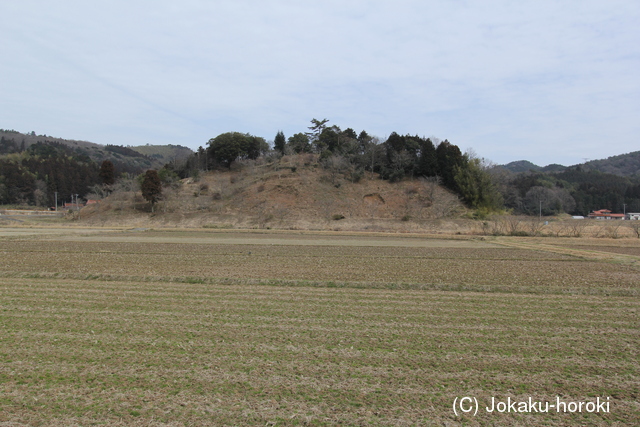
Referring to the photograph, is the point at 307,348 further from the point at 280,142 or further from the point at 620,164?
the point at 620,164

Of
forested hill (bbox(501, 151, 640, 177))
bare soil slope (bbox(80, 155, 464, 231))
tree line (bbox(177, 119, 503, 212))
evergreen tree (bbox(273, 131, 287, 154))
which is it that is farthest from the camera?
forested hill (bbox(501, 151, 640, 177))

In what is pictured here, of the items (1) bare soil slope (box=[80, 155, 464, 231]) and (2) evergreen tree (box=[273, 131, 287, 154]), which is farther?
(2) evergreen tree (box=[273, 131, 287, 154])

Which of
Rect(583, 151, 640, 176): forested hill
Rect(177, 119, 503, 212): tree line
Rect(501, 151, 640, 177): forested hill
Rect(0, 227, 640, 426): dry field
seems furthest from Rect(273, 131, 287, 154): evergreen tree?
Rect(583, 151, 640, 176): forested hill

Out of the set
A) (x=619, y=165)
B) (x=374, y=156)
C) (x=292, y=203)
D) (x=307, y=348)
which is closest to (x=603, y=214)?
(x=374, y=156)

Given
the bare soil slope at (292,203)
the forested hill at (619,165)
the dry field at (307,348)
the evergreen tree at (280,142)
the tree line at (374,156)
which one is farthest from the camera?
the forested hill at (619,165)

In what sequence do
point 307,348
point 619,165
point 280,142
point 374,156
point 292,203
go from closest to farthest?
1. point 307,348
2. point 292,203
3. point 374,156
4. point 280,142
5. point 619,165

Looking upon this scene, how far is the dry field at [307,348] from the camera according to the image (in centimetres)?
575

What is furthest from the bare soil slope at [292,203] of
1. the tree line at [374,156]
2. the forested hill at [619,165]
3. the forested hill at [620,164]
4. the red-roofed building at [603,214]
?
the forested hill at [620,164]

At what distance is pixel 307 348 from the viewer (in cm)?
819

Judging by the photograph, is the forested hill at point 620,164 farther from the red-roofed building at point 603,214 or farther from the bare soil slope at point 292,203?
the bare soil slope at point 292,203

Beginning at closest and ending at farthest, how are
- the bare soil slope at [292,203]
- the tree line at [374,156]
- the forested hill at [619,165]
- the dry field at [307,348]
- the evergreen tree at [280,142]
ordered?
the dry field at [307,348]
the bare soil slope at [292,203]
the tree line at [374,156]
the evergreen tree at [280,142]
the forested hill at [619,165]

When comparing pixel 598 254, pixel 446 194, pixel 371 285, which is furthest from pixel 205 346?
pixel 446 194

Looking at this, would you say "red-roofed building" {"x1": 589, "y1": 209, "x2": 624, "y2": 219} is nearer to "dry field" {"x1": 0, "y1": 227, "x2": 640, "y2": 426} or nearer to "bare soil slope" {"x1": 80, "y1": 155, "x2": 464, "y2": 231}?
"bare soil slope" {"x1": 80, "y1": 155, "x2": 464, "y2": 231}

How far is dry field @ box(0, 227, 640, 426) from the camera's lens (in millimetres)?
5746
